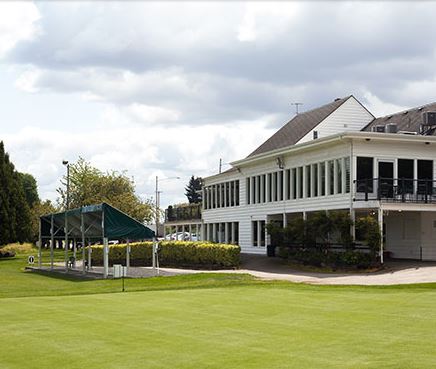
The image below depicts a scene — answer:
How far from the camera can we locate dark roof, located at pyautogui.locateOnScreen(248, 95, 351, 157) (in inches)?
1814

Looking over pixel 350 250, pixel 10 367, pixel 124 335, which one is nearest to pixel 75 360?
pixel 10 367

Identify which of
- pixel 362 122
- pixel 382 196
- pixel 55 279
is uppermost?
pixel 362 122

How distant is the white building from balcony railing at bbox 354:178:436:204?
5 centimetres

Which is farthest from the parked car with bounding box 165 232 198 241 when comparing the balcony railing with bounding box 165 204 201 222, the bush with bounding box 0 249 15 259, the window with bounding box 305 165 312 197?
the window with bounding box 305 165 312 197

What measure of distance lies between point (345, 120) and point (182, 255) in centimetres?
1295

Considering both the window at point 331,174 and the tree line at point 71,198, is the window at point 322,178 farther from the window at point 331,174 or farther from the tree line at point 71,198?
the tree line at point 71,198

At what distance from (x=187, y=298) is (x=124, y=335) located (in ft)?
23.1

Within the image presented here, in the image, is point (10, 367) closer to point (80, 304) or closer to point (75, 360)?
point (75, 360)

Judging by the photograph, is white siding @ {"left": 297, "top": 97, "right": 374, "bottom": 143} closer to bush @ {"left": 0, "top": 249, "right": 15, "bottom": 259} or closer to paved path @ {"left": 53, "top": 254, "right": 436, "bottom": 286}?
paved path @ {"left": 53, "top": 254, "right": 436, "bottom": 286}

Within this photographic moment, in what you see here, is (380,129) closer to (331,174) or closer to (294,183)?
(331,174)

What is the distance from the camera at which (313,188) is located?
1547 inches

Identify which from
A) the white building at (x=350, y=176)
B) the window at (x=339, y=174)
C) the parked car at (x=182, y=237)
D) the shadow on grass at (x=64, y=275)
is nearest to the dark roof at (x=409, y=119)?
the white building at (x=350, y=176)

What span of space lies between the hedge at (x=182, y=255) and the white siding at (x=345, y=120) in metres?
10.0

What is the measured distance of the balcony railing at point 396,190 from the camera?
34.1 meters
